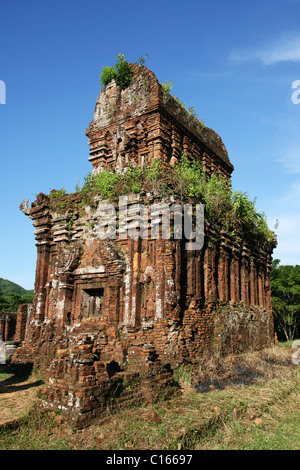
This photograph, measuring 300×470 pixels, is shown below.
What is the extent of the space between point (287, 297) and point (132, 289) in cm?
2034

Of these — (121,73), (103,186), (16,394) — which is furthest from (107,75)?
(16,394)

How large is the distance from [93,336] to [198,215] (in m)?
4.33

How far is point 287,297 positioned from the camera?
1035 inches

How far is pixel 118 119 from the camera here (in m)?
13.8

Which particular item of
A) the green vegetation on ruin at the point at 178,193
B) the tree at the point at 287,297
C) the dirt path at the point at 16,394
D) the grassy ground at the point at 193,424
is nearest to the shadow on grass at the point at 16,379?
the dirt path at the point at 16,394

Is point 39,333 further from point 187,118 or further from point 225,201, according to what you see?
point 187,118

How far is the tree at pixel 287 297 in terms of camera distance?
976 inches

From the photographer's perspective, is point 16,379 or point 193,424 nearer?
point 193,424

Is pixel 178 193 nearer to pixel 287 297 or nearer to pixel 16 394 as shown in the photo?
pixel 16 394

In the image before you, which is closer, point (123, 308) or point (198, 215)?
point (123, 308)

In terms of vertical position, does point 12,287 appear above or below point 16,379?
above

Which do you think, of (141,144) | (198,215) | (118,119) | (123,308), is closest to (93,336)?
(123,308)

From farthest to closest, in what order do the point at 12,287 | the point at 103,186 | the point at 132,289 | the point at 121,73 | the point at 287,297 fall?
1. the point at 12,287
2. the point at 287,297
3. the point at 121,73
4. the point at 103,186
5. the point at 132,289
